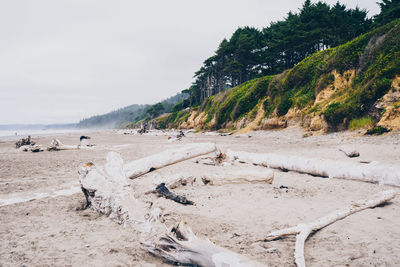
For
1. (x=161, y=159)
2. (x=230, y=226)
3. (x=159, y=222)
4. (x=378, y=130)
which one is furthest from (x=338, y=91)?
(x=159, y=222)

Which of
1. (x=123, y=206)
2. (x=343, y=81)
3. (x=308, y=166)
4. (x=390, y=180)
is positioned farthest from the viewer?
(x=343, y=81)

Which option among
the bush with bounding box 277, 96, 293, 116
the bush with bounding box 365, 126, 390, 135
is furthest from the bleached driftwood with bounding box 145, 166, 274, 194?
the bush with bounding box 277, 96, 293, 116

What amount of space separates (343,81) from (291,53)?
22.3 meters

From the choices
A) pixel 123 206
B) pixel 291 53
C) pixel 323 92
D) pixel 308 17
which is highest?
pixel 308 17

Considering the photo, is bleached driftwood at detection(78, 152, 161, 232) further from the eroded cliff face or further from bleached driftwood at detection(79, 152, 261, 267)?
the eroded cliff face

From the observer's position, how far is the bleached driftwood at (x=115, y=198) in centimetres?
290

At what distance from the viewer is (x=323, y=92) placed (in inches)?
603

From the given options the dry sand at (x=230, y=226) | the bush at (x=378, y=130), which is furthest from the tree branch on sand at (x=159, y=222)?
the bush at (x=378, y=130)

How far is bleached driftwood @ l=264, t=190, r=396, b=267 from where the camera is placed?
2.19 metres

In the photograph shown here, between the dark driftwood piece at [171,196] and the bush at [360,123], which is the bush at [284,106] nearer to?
the bush at [360,123]

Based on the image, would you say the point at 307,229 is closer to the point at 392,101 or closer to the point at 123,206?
the point at 123,206

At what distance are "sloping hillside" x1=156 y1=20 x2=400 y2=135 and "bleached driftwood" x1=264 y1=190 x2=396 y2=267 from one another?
7970 millimetres

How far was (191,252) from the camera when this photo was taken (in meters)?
2.14

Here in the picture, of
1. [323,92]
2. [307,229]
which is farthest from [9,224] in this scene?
[323,92]
